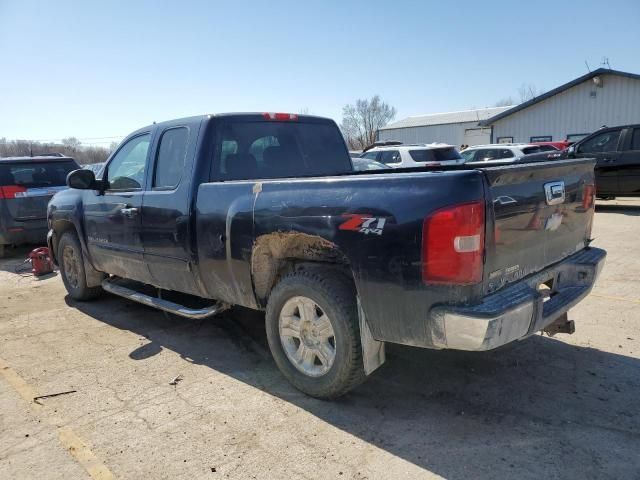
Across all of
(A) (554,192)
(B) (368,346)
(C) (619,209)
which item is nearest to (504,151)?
(C) (619,209)

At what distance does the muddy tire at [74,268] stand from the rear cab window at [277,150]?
2704 mm

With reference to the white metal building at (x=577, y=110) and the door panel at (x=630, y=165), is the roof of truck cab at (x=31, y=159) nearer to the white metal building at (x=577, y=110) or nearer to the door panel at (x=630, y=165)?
the door panel at (x=630, y=165)

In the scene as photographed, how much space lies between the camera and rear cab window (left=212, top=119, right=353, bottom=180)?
4258 mm

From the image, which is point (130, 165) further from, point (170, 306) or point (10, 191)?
point (10, 191)

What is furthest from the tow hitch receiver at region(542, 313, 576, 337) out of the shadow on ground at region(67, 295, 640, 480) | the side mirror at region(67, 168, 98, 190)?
the side mirror at region(67, 168, 98, 190)

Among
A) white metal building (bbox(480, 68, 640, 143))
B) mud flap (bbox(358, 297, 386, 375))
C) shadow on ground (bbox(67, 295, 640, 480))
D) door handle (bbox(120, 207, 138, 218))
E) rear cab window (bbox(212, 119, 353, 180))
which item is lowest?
shadow on ground (bbox(67, 295, 640, 480))

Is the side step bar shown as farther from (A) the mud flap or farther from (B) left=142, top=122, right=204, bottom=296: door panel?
(A) the mud flap

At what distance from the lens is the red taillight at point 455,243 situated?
8.47 feet

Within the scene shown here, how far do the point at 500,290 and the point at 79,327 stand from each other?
14.4 ft

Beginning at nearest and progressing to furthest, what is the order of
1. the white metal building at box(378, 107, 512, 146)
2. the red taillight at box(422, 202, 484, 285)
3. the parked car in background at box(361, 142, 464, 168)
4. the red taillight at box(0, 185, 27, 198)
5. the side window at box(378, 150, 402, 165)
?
the red taillight at box(422, 202, 484, 285) → the red taillight at box(0, 185, 27, 198) → the parked car in background at box(361, 142, 464, 168) → the side window at box(378, 150, 402, 165) → the white metal building at box(378, 107, 512, 146)

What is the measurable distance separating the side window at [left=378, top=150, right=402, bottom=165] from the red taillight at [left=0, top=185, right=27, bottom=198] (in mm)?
10330

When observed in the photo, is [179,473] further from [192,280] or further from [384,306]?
[192,280]

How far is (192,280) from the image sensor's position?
4227 mm

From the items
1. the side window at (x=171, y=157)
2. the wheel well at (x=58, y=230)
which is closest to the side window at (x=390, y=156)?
the wheel well at (x=58, y=230)
